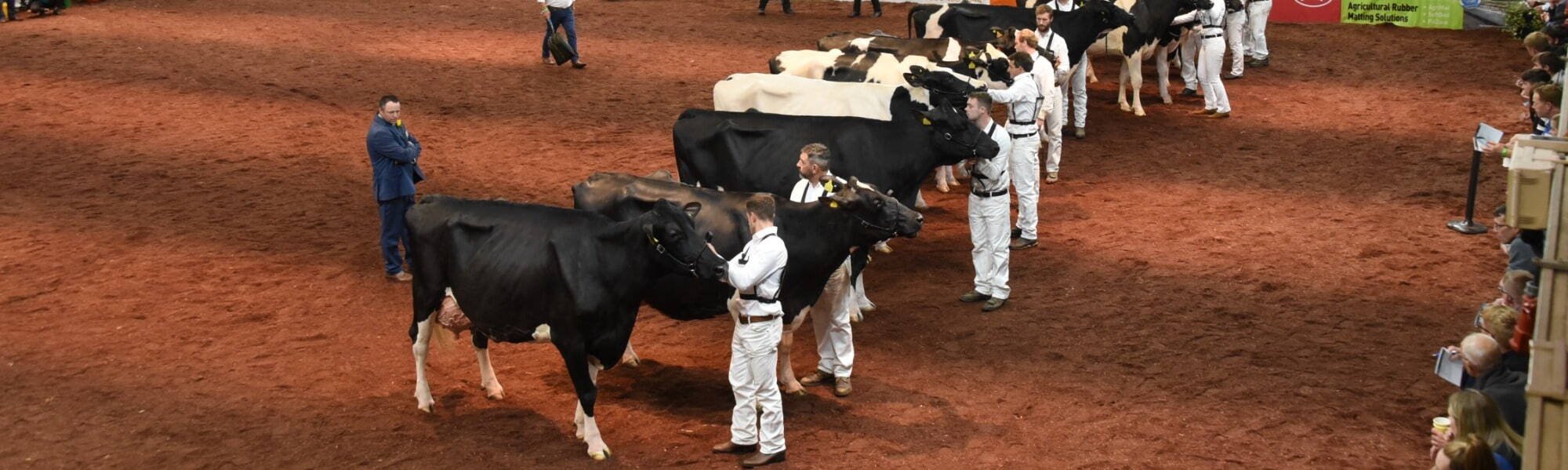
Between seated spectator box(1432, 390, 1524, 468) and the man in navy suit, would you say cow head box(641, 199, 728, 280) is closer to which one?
the man in navy suit

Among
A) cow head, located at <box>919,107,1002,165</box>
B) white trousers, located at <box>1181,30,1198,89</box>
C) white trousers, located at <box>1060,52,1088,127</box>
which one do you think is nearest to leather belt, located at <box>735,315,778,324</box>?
cow head, located at <box>919,107,1002,165</box>

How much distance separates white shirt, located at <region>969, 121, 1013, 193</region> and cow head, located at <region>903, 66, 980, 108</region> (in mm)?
908

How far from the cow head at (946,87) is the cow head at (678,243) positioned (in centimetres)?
415

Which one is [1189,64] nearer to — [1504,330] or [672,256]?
[1504,330]

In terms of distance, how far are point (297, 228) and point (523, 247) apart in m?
5.53

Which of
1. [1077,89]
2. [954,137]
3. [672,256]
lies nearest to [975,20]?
[1077,89]

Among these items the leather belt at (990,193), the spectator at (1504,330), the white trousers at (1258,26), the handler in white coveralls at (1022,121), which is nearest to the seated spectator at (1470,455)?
the spectator at (1504,330)

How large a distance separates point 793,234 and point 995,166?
2.58m

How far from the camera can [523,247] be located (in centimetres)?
889

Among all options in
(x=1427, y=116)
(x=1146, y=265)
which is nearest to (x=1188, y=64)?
(x=1427, y=116)

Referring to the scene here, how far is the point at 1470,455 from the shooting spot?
19.2ft

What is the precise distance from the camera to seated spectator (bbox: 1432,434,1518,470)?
5863 mm

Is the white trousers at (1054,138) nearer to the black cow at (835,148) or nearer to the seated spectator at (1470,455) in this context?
the black cow at (835,148)

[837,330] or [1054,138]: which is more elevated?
[1054,138]
